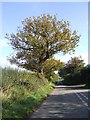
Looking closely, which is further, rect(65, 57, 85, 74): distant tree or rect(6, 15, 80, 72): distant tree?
rect(65, 57, 85, 74): distant tree

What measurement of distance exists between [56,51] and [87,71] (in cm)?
1489

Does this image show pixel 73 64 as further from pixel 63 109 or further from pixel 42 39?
pixel 63 109

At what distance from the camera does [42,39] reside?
1678 inches

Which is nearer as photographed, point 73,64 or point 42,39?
point 42,39

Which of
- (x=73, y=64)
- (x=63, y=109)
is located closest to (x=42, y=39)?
(x=63, y=109)

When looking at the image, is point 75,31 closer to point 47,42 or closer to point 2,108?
point 47,42


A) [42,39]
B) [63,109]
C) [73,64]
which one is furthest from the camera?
[73,64]

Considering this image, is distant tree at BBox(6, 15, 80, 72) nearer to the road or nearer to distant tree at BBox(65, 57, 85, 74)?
the road

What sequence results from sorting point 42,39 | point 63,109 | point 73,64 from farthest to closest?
point 73,64 → point 42,39 → point 63,109

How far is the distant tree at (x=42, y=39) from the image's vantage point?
42875 mm

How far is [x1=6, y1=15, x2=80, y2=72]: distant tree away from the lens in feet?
141

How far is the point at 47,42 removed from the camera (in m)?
43.3

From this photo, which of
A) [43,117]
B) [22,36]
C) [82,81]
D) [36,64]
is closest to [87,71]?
[82,81]

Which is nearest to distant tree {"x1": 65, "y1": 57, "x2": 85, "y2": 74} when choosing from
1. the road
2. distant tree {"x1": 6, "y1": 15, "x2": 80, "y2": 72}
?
distant tree {"x1": 6, "y1": 15, "x2": 80, "y2": 72}
